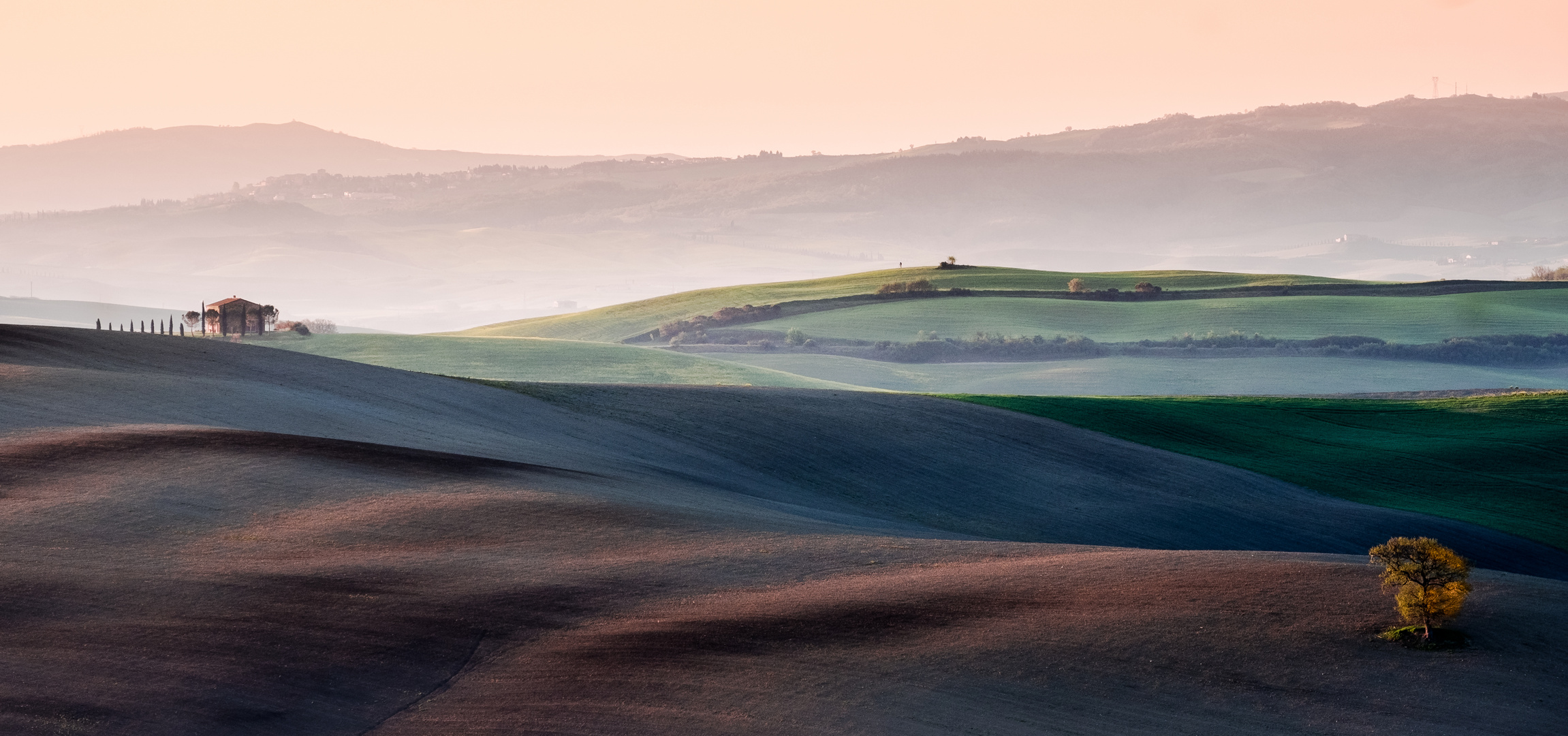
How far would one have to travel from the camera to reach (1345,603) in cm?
1388

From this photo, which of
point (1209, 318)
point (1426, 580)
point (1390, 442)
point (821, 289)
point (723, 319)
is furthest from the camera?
point (821, 289)

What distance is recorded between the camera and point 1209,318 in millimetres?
94188

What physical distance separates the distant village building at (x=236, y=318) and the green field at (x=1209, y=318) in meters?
34.9

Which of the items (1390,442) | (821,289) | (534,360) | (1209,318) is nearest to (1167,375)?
(1209,318)

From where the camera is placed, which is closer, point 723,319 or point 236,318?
point 236,318

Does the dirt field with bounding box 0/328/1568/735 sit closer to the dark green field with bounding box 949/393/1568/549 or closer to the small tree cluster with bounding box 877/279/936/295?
the dark green field with bounding box 949/393/1568/549

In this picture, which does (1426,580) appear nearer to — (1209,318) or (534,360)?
(534,360)

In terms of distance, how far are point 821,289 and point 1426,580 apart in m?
109

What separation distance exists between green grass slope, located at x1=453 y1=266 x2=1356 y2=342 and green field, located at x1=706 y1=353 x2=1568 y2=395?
30.7 metres

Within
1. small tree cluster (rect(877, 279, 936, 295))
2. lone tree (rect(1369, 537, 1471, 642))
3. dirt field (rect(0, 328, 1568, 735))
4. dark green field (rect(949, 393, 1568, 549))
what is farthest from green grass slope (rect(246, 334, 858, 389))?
lone tree (rect(1369, 537, 1471, 642))

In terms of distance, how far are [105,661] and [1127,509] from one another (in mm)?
21363

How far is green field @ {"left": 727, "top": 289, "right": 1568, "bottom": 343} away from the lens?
88.6m

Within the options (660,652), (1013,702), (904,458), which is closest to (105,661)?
(660,652)

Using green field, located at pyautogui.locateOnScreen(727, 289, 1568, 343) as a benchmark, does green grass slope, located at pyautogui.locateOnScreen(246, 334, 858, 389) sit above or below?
below
